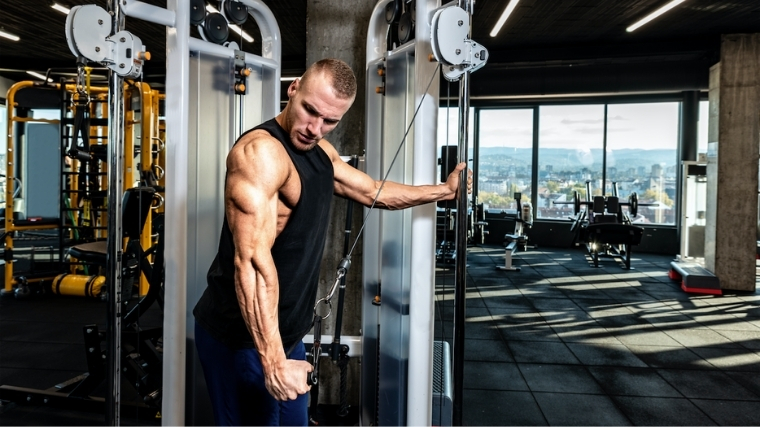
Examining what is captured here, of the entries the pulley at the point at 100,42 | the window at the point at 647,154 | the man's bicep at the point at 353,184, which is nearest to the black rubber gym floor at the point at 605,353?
the man's bicep at the point at 353,184

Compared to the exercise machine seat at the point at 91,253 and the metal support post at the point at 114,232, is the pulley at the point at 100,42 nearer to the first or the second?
the metal support post at the point at 114,232

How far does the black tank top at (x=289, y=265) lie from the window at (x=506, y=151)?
28.7 feet

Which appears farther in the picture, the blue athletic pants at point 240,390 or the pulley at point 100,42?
the pulley at point 100,42

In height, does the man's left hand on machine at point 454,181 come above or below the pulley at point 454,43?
below

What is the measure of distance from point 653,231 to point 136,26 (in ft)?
29.7

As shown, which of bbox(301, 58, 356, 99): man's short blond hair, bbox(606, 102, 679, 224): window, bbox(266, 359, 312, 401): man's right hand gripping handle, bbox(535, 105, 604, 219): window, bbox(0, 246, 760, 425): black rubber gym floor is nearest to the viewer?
bbox(266, 359, 312, 401): man's right hand gripping handle

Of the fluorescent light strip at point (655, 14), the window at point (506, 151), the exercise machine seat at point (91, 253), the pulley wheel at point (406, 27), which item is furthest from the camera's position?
the window at point (506, 151)

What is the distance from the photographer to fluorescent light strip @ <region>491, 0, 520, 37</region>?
218 inches

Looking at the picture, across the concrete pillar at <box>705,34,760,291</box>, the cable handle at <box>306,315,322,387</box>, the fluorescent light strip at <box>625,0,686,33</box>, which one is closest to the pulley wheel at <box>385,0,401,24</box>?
the cable handle at <box>306,315,322,387</box>

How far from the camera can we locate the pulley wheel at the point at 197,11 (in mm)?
2031

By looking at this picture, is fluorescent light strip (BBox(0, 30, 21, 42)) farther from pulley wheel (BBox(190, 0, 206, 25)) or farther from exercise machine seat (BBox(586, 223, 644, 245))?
exercise machine seat (BBox(586, 223, 644, 245))

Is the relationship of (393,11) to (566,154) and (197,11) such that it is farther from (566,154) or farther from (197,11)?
(566,154)

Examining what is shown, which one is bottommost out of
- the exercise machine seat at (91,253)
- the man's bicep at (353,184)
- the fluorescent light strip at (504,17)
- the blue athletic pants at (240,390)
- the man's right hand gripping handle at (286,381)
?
the blue athletic pants at (240,390)

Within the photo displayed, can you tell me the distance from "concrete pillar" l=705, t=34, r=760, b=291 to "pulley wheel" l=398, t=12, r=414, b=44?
5.39 meters
